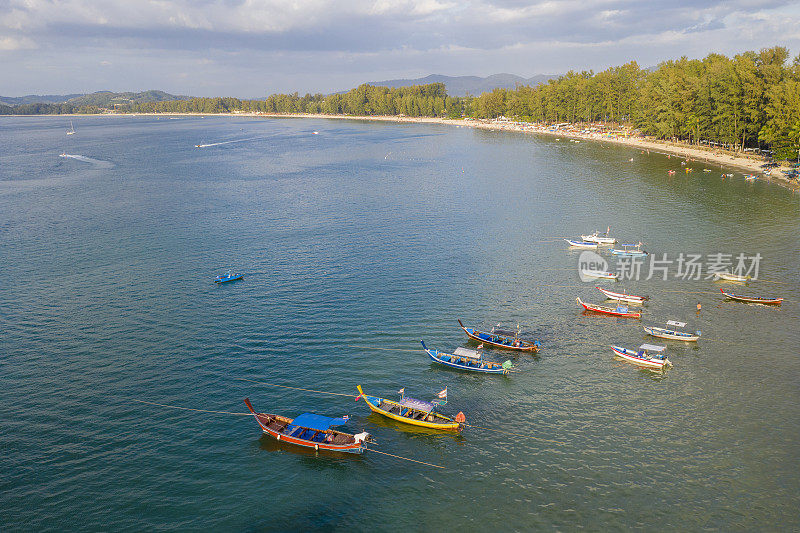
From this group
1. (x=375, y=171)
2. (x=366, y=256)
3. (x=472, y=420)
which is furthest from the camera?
(x=375, y=171)

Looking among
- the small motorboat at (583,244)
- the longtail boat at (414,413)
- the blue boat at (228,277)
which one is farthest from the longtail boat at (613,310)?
the blue boat at (228,277)

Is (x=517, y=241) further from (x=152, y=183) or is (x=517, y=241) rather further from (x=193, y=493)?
(x=152, y=183)

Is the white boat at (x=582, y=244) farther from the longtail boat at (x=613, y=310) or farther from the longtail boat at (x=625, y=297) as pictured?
the longtail boat at (x=613, y=310)

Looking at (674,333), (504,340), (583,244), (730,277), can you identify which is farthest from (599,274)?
(504,340)

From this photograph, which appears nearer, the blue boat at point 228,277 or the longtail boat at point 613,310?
the longtail boat at point 613,310

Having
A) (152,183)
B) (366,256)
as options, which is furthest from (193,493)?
(152,183)

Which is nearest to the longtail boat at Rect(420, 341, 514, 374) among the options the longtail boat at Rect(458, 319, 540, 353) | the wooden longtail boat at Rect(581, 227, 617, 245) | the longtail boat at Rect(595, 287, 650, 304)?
the longtail boat at Rect(458, 319, 540, 353)
